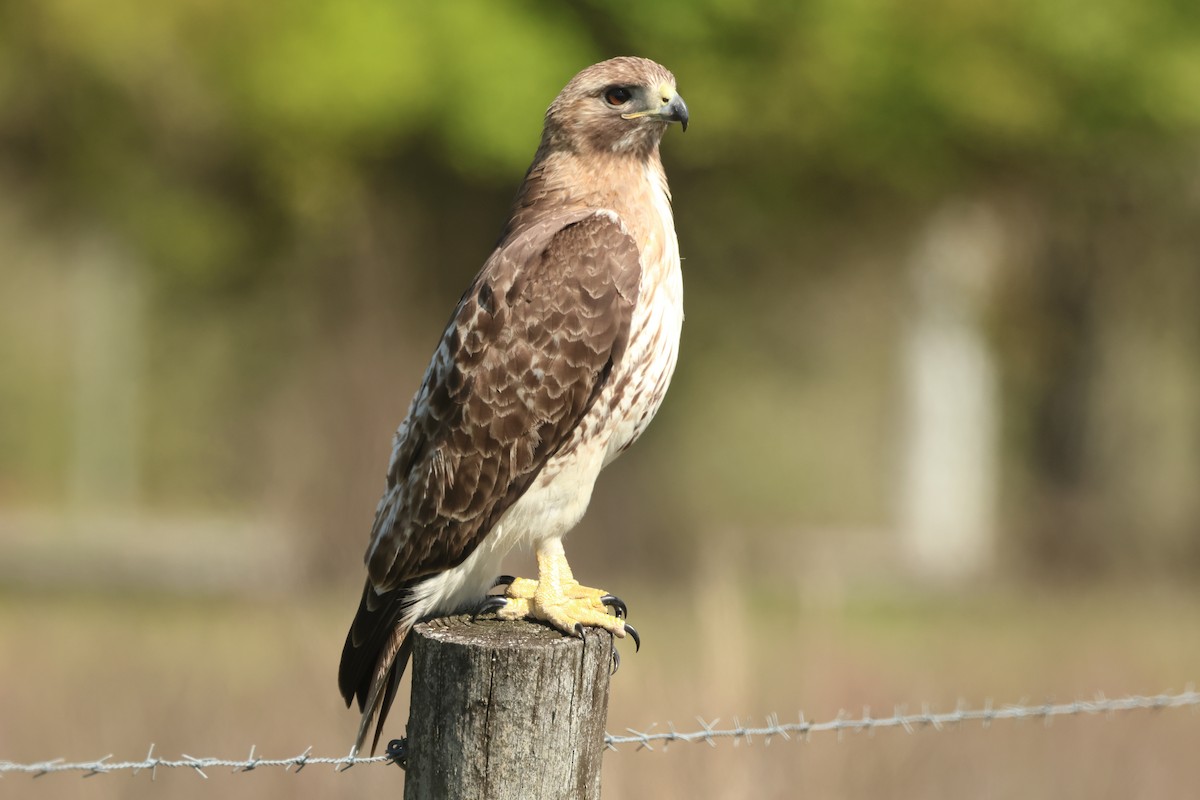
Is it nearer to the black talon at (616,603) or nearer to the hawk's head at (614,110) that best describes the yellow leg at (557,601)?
the black talon at (616,603)

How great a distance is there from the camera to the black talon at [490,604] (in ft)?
12.6

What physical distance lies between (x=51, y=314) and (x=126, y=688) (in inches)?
726

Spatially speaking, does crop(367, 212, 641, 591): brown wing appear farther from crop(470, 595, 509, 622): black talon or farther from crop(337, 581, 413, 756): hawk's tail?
crop(470, 595, 509, 622): black talon

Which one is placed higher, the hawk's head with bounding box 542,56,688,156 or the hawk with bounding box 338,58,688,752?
the hawk's head with bounding box 542,56,688,156

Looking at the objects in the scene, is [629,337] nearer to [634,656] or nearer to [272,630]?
[634,656]

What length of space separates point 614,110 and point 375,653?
1.40 m

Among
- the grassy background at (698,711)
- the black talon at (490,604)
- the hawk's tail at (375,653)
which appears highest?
the black talon at (490,604)

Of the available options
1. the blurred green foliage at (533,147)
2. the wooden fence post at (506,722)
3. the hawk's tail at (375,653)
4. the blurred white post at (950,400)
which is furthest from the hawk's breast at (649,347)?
the blurred white post at (950,400)

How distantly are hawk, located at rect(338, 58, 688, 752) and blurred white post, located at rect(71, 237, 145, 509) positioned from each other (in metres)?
10.4

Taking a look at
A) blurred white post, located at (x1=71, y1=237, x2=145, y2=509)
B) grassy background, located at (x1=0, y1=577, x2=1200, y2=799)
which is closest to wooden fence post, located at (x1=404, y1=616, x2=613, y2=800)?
grassy background, located at (x1=0, y1=577, x2=1200, y2=799)

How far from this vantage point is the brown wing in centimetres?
367

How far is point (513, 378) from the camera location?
3699 mm

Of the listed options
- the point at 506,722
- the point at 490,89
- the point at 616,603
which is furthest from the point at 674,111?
the point at 490,89

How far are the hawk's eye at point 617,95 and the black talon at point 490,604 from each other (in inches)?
48.3
